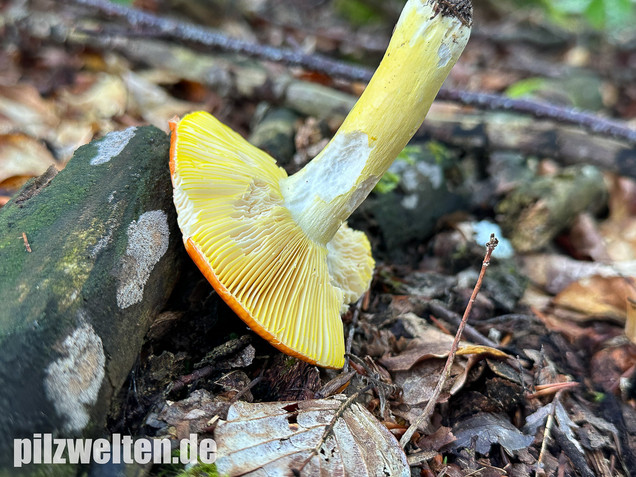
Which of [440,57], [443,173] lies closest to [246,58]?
[443,173]

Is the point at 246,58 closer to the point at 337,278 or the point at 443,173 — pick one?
the point at 443,173

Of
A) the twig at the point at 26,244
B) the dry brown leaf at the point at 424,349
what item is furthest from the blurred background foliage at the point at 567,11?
the twig at the point at 26,244

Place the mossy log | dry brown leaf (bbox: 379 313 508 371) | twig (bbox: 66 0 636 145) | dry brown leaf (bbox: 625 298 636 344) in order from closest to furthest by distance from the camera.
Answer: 1. the mossy log
2. dry brown leaf (bbox: 379 313 508 371)
3. dry brown leaf (bbox: 625 298 636 344)
4. twig (bbox: 66 0 636 145)

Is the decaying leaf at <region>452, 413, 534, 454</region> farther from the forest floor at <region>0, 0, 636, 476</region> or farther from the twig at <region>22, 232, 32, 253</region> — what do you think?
the twig at <region>22, 232, 32, 253</region>

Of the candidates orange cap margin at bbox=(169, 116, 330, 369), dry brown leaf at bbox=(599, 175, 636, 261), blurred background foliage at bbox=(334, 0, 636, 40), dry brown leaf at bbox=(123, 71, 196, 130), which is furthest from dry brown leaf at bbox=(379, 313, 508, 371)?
blurred background foliage at bbox=(334, 0, 636, 40)

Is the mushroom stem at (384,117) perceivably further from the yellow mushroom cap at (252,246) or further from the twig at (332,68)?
the twig at (332,68)

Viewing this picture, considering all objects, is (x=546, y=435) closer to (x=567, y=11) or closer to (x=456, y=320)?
(x=456, y=320)

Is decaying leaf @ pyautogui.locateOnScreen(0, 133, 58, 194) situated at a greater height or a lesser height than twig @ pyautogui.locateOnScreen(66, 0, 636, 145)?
lesser
